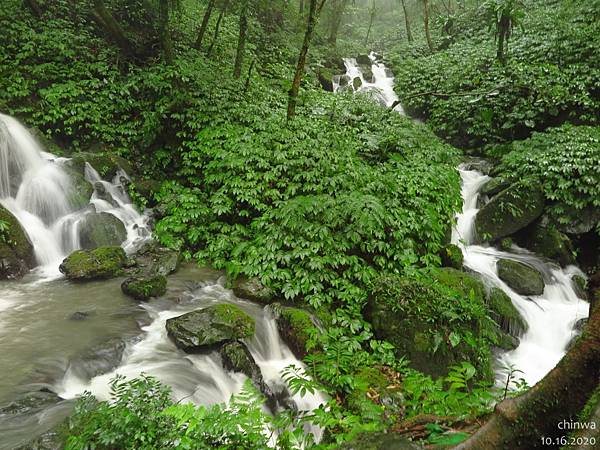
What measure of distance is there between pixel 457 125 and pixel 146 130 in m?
10.6

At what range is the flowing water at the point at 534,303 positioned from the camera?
20.8ft

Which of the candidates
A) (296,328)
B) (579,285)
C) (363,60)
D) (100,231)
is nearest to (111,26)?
(100,231)

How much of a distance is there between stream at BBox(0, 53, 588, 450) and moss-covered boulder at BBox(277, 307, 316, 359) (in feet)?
0.37

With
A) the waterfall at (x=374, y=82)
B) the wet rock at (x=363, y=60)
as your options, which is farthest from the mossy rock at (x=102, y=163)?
the wet rock at (x=363, y=60)

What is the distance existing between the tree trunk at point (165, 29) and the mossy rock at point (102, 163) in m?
3.37

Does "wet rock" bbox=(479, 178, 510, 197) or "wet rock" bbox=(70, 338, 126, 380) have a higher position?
"wet rock" bbox=(479, 178, 510, 197)

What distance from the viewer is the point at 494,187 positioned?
31.9 feet

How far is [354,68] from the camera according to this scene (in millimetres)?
20469

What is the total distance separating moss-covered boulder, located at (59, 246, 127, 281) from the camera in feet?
21.0

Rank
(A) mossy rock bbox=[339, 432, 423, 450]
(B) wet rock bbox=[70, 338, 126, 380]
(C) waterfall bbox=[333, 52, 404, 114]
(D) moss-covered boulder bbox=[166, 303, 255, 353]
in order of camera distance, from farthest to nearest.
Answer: (C) waterfall bbox=[333, 52, 404, 114] → (D) moss-covered boulder bbox=[166, 303, 255, 353] → (B) wet rock bbox=[70, 338, 126, 380] → (A) mossy rock bbox=[339, 432, 423, 450]

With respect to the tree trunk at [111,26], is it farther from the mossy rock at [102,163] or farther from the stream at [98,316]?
the stream at [98,316]

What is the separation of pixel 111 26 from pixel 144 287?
8993mm

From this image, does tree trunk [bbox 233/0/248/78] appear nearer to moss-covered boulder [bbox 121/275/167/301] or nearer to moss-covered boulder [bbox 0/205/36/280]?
moss-covered boulder [bbox 0/205/36/280]

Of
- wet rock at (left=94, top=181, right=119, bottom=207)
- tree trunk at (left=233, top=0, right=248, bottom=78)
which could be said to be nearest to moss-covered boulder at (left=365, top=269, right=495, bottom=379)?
wet rock at (left=94, top=181, right=119, bottom=207)
